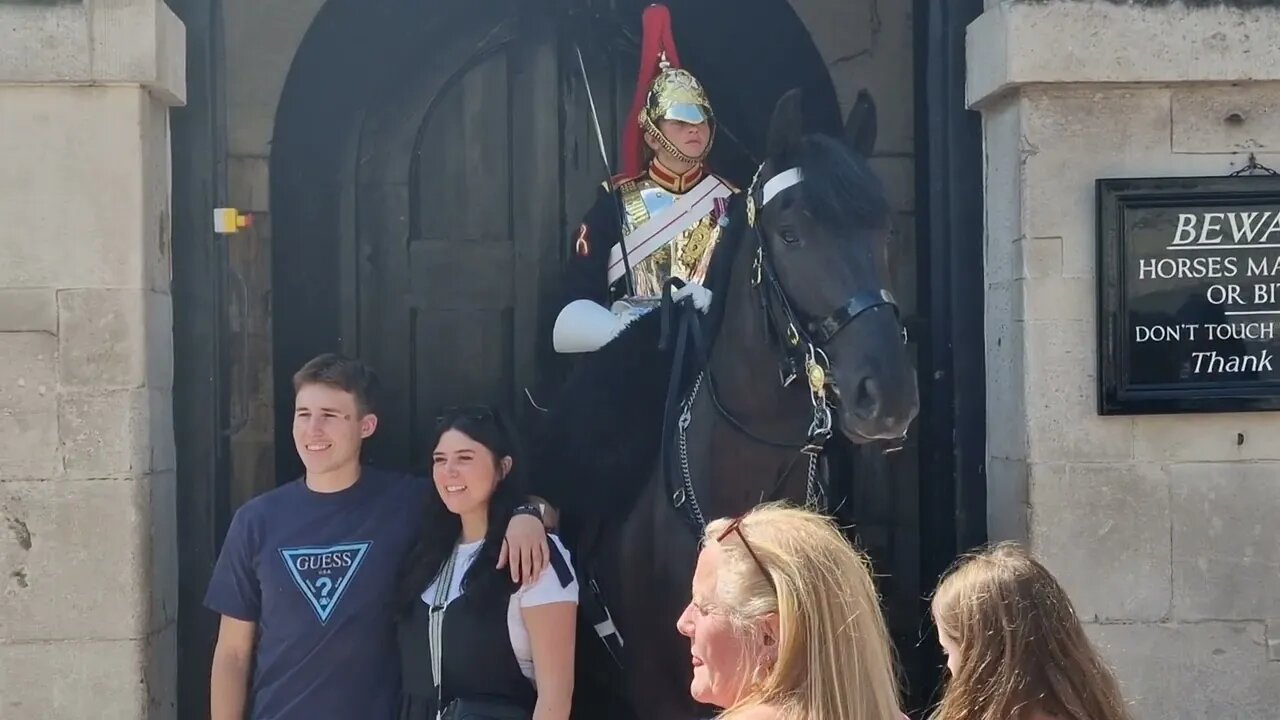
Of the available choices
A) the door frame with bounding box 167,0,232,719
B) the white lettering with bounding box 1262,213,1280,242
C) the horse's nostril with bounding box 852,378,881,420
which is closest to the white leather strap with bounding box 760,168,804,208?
the horse's nostril with bounding box 852,378,881,420

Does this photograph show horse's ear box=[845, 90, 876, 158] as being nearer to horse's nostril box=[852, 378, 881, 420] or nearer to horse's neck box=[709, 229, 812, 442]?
horse's neck box=[709, 229, 812, 442]

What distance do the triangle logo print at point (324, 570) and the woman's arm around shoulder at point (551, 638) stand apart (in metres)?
0.53

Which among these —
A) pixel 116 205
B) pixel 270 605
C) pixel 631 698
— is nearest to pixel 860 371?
pixel 631 698

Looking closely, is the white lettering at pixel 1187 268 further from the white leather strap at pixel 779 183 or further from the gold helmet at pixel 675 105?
the gold helmet at pixel 675 105

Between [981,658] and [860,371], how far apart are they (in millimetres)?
1421

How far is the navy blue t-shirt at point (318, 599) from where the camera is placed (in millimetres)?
3705

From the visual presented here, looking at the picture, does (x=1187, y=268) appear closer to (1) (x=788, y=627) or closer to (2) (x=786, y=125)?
(2) (x=786, y=125)

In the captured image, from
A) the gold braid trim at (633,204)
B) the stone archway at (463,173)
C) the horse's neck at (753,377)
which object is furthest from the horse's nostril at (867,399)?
the stone archway at (463,173)

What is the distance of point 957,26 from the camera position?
479 cm

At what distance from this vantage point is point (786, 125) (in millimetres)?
3969

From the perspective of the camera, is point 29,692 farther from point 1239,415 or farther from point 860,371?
point 1239,415

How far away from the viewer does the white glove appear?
4.23 meters

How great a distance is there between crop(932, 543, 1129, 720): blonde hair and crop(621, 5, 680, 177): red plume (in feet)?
9.94

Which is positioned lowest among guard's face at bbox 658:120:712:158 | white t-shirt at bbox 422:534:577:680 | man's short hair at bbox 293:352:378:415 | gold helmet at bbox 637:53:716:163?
white t-shirt at bbox 422:534:577:680
